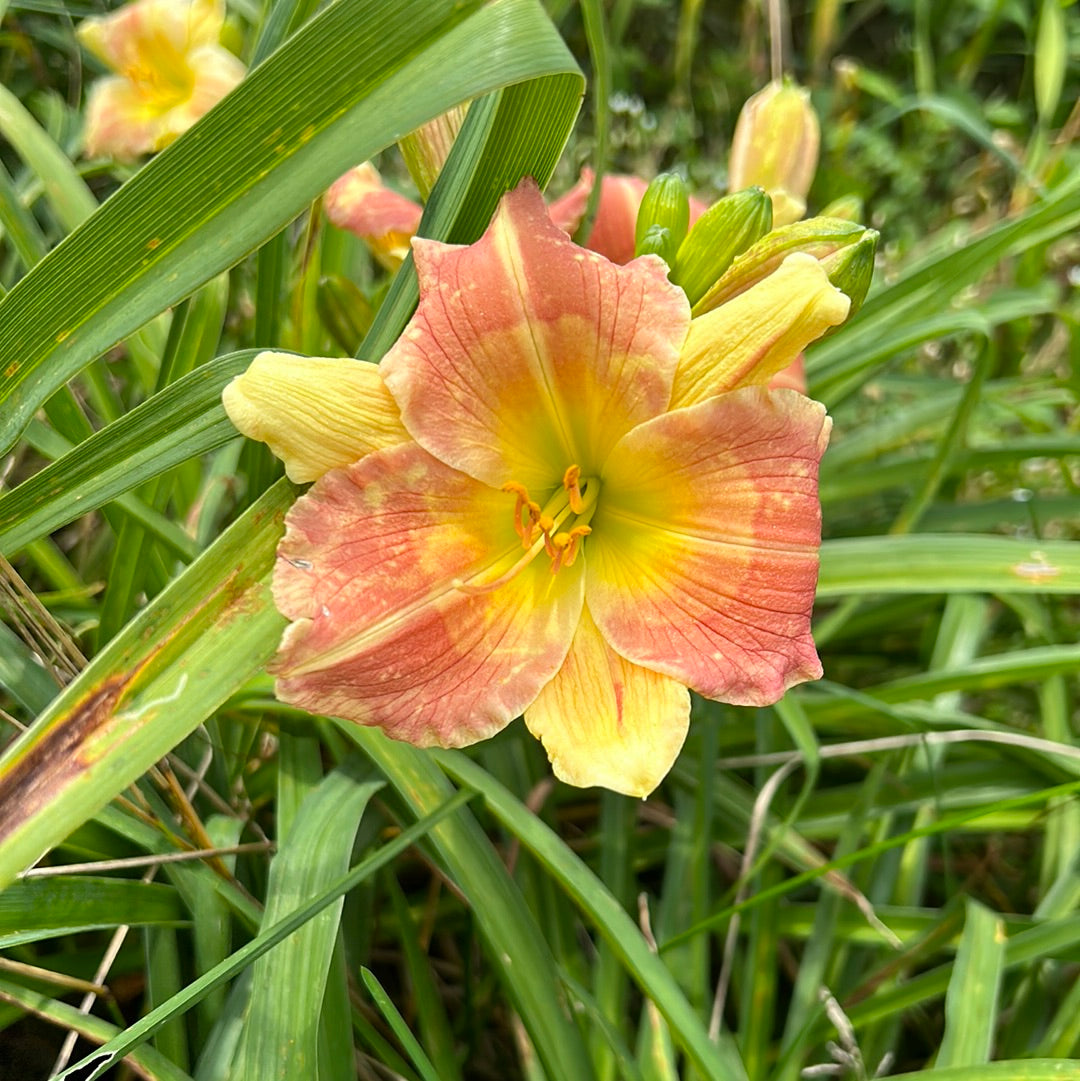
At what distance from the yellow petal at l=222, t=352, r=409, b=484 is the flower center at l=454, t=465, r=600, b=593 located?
12 centimetres

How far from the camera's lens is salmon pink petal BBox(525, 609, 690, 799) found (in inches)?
28.1

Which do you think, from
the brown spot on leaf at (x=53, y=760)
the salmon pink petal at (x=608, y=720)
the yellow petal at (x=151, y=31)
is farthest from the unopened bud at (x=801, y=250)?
the yellow petal at (x=151, y=31)

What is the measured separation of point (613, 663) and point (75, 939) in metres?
0.68

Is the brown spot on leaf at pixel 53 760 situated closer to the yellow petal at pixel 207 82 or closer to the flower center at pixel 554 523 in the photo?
the flower center at pixel 554 523

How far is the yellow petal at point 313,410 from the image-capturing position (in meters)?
0.68

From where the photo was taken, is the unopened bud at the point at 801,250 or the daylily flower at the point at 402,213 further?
the daylily flower at the point at 402,213

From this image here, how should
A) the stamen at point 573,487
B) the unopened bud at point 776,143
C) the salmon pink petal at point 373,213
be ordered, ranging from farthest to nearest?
the unopened bud at point 776,143 < the salmon pink petal at point 373,213 < the stamen at point 573,487

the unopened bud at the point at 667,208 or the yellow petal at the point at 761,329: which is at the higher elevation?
the unopened bud at the point at 667,208

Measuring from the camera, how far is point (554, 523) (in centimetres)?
79

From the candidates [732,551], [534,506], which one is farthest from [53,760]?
[732,551]

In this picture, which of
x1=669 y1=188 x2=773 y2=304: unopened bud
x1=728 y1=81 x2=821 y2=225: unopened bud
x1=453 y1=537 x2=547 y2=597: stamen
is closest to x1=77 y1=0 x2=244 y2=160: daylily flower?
x1=728 y1=81 x2=821 y2=225: unopened bud

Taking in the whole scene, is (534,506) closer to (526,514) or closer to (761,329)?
(526,514)

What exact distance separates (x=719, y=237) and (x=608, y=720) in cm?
42

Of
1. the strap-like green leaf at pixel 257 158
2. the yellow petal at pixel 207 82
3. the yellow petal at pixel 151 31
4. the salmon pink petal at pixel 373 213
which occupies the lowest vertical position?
the salmon pink petal at pixel 373 213
